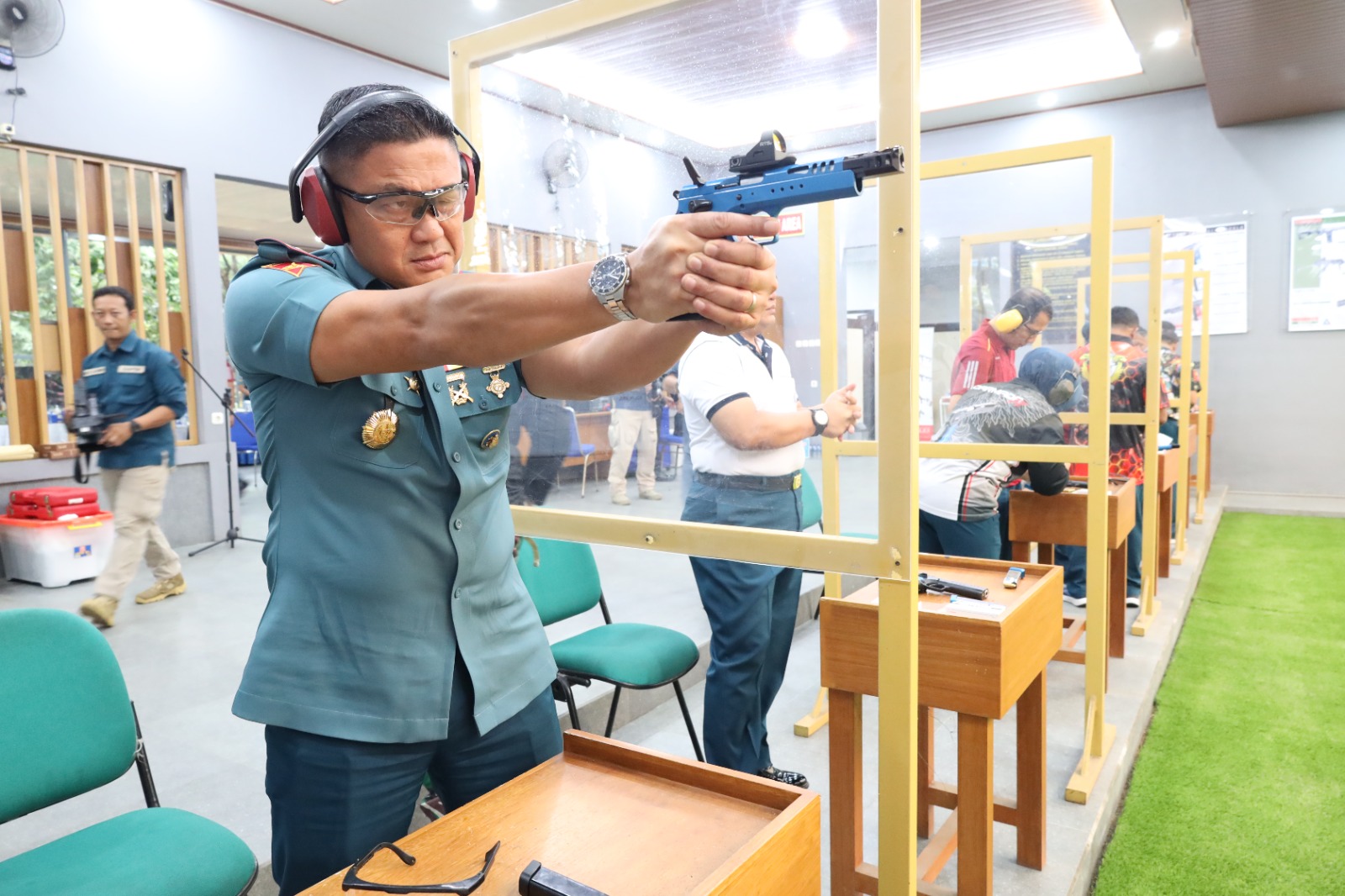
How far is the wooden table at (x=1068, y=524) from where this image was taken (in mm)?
3188

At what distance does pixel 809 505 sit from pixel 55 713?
1560 millimetres

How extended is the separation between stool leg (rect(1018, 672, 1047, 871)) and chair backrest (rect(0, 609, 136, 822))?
1.95 metres

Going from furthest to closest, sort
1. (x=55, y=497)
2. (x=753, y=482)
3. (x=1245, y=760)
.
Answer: (x=55, y=497) < (x=1245, y=760) < (x=753, y=482)

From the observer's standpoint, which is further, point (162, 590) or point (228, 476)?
point (228, 476)

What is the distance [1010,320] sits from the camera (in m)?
2.96

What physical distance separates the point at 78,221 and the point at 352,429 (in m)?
5.33

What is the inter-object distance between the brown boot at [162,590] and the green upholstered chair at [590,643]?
2.62 metres

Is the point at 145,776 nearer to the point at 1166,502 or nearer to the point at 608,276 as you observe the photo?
the point at 608,276

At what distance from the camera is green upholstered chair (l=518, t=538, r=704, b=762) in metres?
2.34

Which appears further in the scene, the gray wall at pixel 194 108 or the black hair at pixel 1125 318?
the gray wall at pixel 194 108

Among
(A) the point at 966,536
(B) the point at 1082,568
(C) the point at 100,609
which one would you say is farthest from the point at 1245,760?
(C) the point at 100,609

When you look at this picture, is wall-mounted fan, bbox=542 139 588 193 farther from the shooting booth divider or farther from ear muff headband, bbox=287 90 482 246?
ear muff headband, bbox=287 90 482 246

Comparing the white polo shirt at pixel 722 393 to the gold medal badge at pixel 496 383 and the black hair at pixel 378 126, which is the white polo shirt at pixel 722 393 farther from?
the black hair at pixel 378 126

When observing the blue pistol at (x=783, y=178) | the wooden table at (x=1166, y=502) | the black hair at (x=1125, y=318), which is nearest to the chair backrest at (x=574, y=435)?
the blue pistol at (x=783, y=178)
